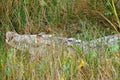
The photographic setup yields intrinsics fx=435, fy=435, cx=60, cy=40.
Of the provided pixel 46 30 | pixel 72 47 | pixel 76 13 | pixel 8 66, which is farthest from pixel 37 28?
pixel 8 66

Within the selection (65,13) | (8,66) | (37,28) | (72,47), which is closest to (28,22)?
(37,28)

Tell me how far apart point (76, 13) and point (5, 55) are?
181 cm

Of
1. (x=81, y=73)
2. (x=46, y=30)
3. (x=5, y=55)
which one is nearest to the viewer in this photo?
Result: (x=81, y=73)

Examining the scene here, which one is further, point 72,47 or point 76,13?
point 76,13

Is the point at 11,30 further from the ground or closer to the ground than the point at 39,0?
closer to the ground

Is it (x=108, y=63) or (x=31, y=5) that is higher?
(x=31, y=5)

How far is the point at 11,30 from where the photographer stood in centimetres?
565

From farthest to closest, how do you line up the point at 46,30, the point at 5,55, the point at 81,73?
the point at 46,30, the point at 5,55, the point at 81,73

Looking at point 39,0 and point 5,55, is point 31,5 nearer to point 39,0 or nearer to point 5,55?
point 39,0

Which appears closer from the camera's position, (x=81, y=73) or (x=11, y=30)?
(x=81, y=73)

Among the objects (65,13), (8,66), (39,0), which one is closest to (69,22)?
(65,13)

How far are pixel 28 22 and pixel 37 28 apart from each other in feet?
0.46

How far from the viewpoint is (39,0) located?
232 inches

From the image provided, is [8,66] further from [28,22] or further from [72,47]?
[28,22]
